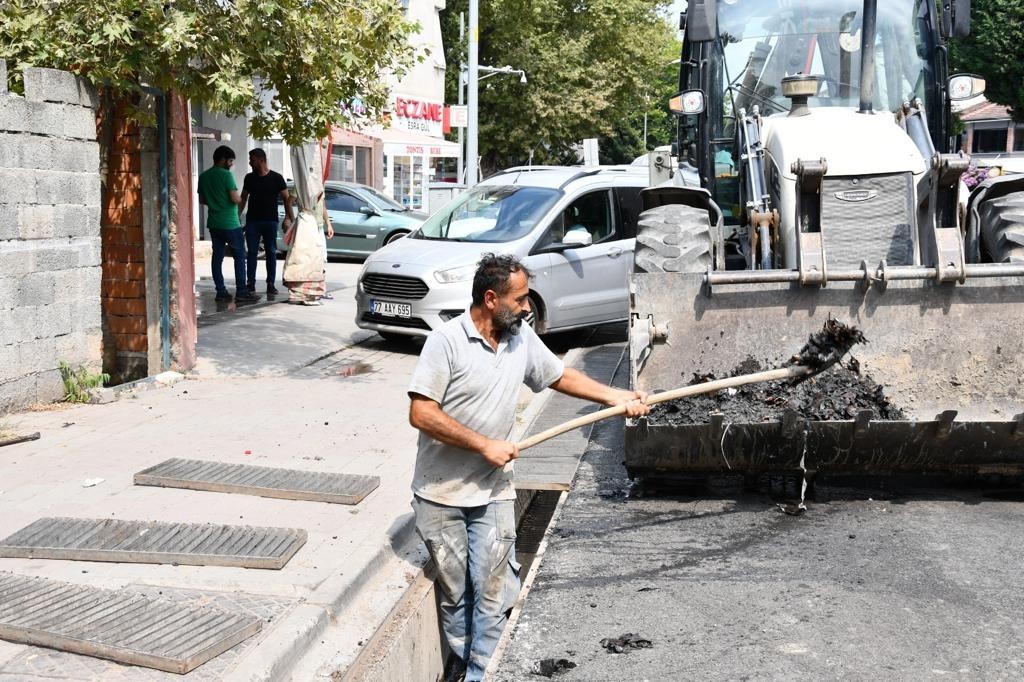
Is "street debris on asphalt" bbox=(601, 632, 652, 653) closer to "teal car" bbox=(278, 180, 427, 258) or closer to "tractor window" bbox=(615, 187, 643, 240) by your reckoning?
"tractor window" bbox=(615, 187, 643, 240)

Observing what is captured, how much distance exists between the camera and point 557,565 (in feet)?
18.4

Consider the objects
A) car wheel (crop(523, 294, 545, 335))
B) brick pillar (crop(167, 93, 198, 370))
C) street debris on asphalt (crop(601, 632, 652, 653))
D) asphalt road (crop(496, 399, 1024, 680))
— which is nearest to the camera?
asphalt road (crop(496, 399, 1024, 680))

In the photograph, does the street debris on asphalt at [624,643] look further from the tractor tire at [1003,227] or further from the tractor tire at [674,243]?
the tractor tire at [1003,227]

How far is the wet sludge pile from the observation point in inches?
231

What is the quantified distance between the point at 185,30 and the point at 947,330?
216 inches

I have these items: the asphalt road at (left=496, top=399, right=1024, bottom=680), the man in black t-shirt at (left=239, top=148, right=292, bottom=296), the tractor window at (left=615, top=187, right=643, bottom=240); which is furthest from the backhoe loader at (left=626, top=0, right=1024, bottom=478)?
the man in black t-shirt at (left=239, top=148, right=292, bottom=296)

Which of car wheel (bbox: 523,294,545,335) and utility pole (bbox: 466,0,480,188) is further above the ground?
utility pole (bbox: 466,0,480,188)

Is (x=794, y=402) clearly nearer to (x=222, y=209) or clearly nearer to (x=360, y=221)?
(x=222, y=209)

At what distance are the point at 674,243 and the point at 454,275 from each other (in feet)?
14.0

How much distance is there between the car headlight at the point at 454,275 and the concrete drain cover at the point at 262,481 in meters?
4.61

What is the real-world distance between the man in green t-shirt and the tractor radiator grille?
29.8 ft

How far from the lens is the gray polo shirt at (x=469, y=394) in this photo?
484 centimetres

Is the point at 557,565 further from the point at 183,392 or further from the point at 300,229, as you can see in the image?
the point at 300,229

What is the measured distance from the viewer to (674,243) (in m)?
7.33
